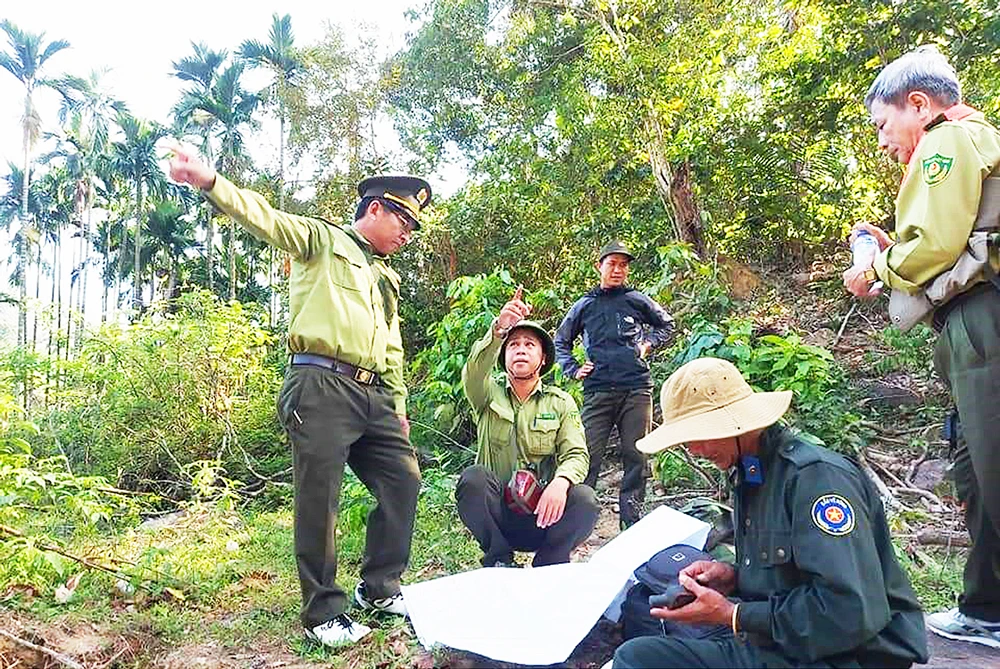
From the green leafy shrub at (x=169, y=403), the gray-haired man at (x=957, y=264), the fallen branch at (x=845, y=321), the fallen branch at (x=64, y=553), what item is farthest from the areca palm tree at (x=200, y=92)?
the gray-haired man at (x=957, y=264)

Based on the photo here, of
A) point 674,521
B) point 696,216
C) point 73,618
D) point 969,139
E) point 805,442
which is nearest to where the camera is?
point 805,442

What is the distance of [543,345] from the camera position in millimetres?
3311

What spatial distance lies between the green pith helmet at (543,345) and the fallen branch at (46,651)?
204cm

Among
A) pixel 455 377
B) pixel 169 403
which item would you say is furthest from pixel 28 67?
pixel 455 377

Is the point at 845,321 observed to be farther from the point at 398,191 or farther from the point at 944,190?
the point at 398,191

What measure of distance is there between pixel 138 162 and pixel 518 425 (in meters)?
29.4

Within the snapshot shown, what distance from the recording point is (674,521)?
2.65m

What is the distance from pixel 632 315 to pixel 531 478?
181cm

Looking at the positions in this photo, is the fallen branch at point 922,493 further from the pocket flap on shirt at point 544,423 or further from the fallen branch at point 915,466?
the pocket flap on shirt at point 544,423

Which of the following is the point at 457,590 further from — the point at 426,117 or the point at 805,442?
the point at 426,117

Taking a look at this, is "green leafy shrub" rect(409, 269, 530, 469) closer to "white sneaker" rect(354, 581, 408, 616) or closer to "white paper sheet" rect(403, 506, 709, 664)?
"white sneaker" rect(354, 581, 408, 616)

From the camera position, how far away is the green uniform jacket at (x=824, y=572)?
141 centimetres

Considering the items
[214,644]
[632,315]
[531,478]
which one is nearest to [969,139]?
[531,478]

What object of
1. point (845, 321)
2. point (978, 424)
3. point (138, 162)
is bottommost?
point (978, 424)
